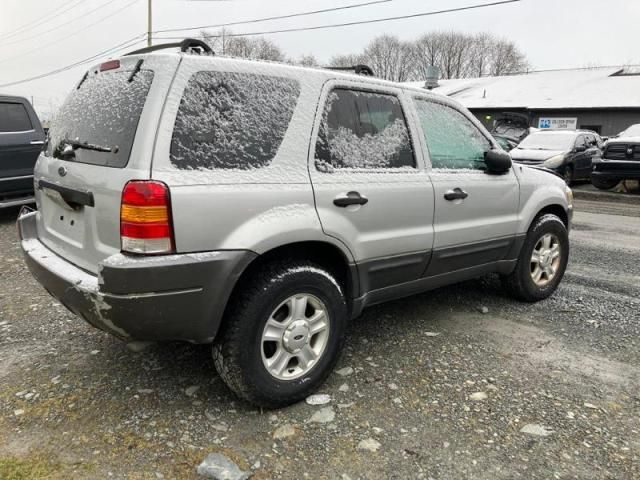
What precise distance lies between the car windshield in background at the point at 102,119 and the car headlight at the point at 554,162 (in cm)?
1232

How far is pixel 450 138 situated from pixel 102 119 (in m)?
2.26

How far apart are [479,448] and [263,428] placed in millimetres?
1074

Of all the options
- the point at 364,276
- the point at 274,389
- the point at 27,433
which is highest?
the point at 364,276

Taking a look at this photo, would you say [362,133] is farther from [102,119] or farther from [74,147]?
[74,147]

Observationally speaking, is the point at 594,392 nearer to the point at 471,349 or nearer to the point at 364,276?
the point at 471,349

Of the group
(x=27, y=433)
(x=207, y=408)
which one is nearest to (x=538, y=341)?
(x=207, y=408)

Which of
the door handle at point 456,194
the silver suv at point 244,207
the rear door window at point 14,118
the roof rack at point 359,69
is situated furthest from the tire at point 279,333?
the rear door window at point 14,118

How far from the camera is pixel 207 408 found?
2.81 metres

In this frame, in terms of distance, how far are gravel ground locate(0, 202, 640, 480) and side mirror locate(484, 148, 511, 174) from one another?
1202 millimetres

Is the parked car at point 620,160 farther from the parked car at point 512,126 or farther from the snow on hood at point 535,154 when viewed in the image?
the parked car at point 512,126

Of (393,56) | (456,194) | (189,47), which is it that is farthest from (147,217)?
(393,56)

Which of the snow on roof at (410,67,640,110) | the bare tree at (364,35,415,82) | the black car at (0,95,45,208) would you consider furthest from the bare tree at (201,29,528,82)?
the black car at (0,95,45,208)

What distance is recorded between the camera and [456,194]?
3.50 meters

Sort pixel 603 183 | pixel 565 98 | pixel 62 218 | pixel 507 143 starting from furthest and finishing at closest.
→ 1. pixel 565 98
2. pixel 507 143
3. pixel 603 183
4. pixel 62 218
